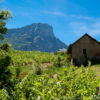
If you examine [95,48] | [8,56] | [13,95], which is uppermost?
[95,48]

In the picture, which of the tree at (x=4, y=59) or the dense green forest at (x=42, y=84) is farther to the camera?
the tree at (x=4, y=59)

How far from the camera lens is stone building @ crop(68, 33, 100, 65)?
33.2m

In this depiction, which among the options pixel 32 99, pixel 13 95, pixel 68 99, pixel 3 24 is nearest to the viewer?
pixel 68 99

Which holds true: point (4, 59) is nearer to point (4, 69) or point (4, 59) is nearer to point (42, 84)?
point (4, 69)

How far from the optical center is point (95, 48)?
33156mm

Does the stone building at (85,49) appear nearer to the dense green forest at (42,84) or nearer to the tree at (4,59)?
the dense green forest at (42,84)

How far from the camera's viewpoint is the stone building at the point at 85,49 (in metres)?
33.2

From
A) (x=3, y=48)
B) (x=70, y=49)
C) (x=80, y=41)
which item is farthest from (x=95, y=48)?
(x=3, y=48)

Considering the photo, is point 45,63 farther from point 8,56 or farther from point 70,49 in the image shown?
point 8,56

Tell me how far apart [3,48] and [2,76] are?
2.73 metres

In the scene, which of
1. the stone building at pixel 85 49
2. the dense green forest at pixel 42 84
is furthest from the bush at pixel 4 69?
the stone building at pixel 85 49

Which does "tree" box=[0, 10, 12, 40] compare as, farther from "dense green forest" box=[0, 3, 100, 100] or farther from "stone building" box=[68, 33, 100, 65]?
"stone building" box=[68, 33, 100, 65]

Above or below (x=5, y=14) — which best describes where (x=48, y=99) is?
below

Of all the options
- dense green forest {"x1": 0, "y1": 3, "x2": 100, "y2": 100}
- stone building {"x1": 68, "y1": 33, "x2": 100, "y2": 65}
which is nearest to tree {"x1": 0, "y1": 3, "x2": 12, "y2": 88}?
dense green forest {"x1": 0, "y1": 3, "x2": 100, "y2": 100}
